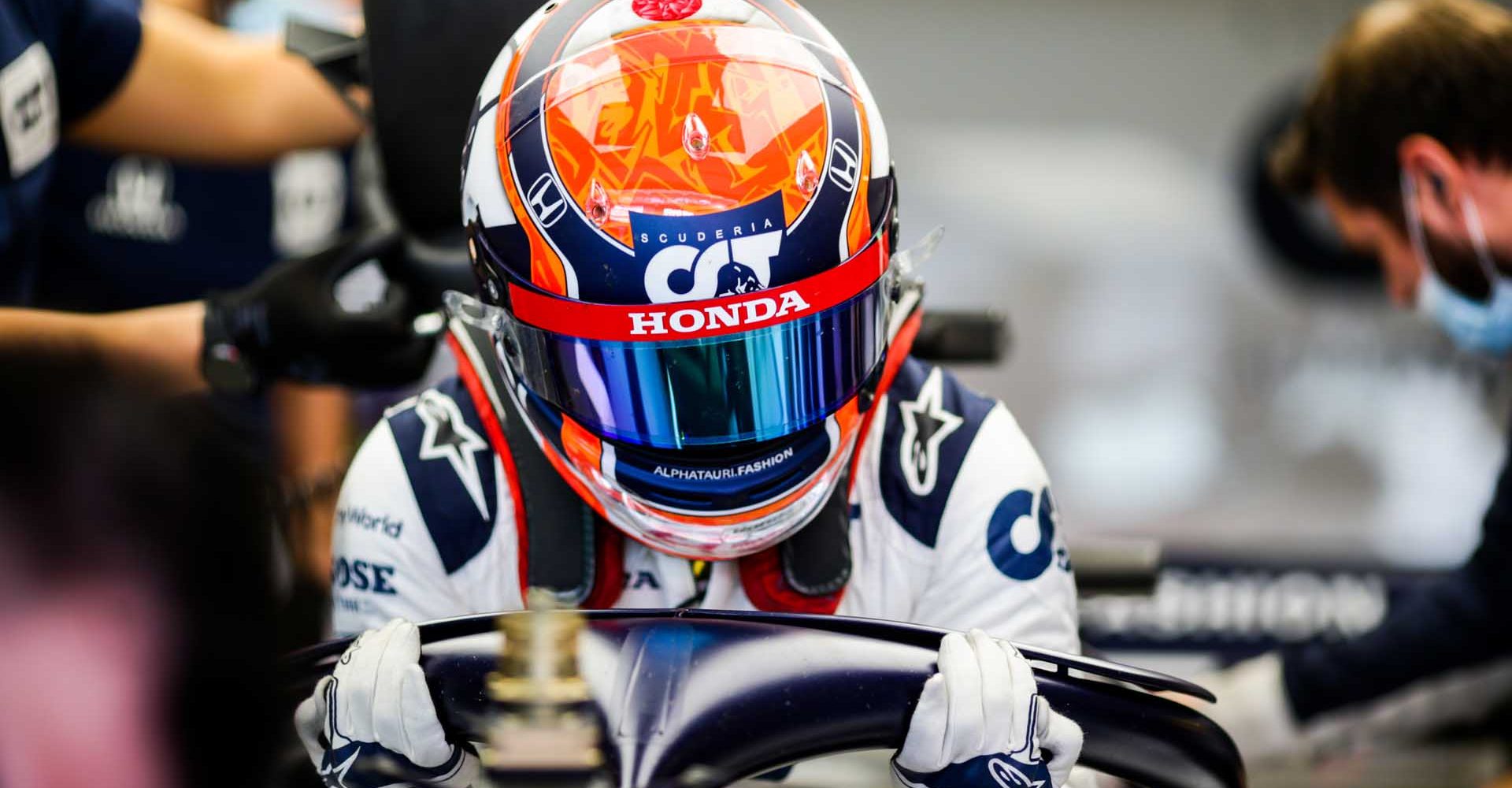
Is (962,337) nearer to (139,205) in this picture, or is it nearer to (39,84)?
(39,84)

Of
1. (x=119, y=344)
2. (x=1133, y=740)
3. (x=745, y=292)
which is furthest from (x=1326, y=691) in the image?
(x=119, y=344)

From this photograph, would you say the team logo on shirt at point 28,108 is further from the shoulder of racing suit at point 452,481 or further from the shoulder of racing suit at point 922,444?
the shoulder of racing suit at point 922,444

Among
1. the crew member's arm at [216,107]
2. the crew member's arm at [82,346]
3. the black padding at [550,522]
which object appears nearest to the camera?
the crew member's arm at [82,346]

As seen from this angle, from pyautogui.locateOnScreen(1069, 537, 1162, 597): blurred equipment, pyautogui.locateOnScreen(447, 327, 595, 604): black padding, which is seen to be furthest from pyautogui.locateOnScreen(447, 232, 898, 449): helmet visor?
pyautogui.locateOnScreen(1069, 537, 1162, 597): blurred equipment

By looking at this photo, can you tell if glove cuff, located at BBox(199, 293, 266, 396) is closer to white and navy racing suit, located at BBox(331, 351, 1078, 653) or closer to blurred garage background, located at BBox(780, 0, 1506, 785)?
white and navy racing suit, located at BBox(331, 351, 1078, 653)

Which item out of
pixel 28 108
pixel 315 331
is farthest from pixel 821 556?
pixel 28 108

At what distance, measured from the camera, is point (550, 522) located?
94cm

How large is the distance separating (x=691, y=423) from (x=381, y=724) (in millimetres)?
258

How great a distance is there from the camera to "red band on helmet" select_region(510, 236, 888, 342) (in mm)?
807

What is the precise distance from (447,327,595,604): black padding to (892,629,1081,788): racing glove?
0.99 ft

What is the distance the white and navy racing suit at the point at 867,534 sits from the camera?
0.96 meters

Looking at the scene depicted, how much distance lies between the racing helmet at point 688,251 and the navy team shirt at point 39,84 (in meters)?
0.58

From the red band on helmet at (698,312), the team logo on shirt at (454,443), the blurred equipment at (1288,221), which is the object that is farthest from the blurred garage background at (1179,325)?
the red band on helmet at (698,312)

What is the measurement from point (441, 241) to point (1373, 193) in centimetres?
112
